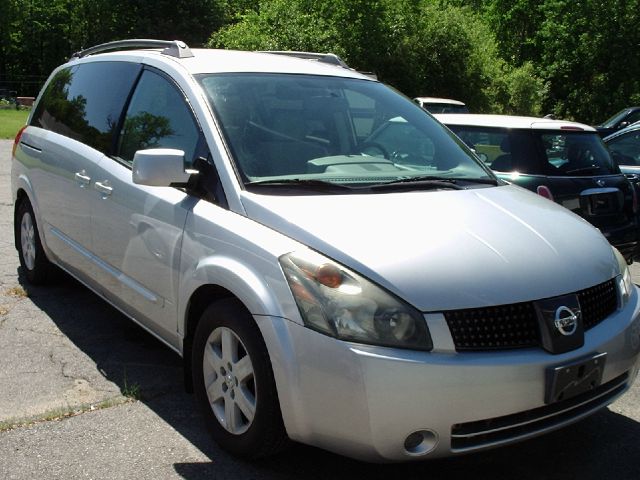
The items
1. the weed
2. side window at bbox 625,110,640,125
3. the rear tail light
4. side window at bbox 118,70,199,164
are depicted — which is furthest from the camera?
side window at bbox 625,110,640,125

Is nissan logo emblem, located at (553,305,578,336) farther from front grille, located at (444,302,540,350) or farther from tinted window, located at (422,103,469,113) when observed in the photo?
tinted window, located at (422,103,469,113)

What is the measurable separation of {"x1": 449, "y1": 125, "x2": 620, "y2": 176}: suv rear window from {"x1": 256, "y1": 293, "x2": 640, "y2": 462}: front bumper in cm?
387

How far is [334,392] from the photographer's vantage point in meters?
2.89

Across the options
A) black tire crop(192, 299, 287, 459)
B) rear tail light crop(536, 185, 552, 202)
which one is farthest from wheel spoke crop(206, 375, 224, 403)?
rear tail light crop(536, 185, 552, 202)

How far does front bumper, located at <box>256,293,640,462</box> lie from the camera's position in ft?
9.25

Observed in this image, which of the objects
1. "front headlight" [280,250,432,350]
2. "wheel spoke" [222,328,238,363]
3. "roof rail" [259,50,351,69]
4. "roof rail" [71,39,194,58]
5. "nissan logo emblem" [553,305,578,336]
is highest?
"roof rail" [71,39,194,58]

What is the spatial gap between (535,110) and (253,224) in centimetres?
3434

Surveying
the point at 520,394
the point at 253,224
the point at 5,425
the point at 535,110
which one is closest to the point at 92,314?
the point at 5,425

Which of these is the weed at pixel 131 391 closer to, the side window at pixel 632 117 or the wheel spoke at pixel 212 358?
the wheel spoke at pixel 212 358

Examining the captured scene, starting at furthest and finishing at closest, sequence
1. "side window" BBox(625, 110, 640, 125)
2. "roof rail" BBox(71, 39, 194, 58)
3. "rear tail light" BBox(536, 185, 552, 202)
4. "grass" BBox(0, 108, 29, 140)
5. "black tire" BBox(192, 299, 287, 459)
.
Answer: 1. "grass" BBox(0, 108, 29, 140)
2. "side window" BBox(625, 110, 640, 125)
3. "rear tail light" BBox(536, 185, 552, 202)
4. "roof rail" BBox(71, 39, 194, 58)
5. "black tire" BBox(192, 299, 287, 459)

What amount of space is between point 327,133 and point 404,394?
1.74 metres

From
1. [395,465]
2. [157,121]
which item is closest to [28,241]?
[157,121]

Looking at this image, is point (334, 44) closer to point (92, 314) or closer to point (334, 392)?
point (92, 314)

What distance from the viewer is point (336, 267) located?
2990 millimetres
